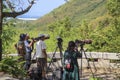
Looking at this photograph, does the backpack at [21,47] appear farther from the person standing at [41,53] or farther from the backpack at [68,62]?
the backpack at [68,62]

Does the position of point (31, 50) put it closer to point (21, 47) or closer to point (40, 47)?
point (21, 47)

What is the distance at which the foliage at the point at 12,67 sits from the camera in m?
11.6

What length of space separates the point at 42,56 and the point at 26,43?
912mm

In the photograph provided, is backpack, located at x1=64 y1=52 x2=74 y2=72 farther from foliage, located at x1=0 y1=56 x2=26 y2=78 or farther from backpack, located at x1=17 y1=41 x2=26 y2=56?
backpack, located at x1=17 y1=41 x2=26 y2=56

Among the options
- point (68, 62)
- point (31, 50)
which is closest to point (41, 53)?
point (31, 50)

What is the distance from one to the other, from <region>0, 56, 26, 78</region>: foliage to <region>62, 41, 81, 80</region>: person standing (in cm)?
166

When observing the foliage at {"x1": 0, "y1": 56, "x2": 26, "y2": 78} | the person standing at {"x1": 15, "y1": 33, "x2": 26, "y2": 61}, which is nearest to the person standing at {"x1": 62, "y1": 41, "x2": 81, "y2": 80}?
the foliage at {"x1": 0, "y1": 56, "x2": 26, "y2": 78}

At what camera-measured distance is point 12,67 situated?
1187 cm

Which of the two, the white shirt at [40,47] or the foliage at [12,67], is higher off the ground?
the white shirt at [40,47]

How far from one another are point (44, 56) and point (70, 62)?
2025 mm

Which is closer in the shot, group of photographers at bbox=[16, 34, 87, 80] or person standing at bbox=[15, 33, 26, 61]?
group of photographers at bbox=[16, 34, 87, 80]

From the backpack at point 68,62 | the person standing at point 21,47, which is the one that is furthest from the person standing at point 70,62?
the person standing at point 21,47

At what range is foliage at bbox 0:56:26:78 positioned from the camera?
38.2 feet

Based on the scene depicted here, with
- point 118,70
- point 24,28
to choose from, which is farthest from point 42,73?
point 24,28
